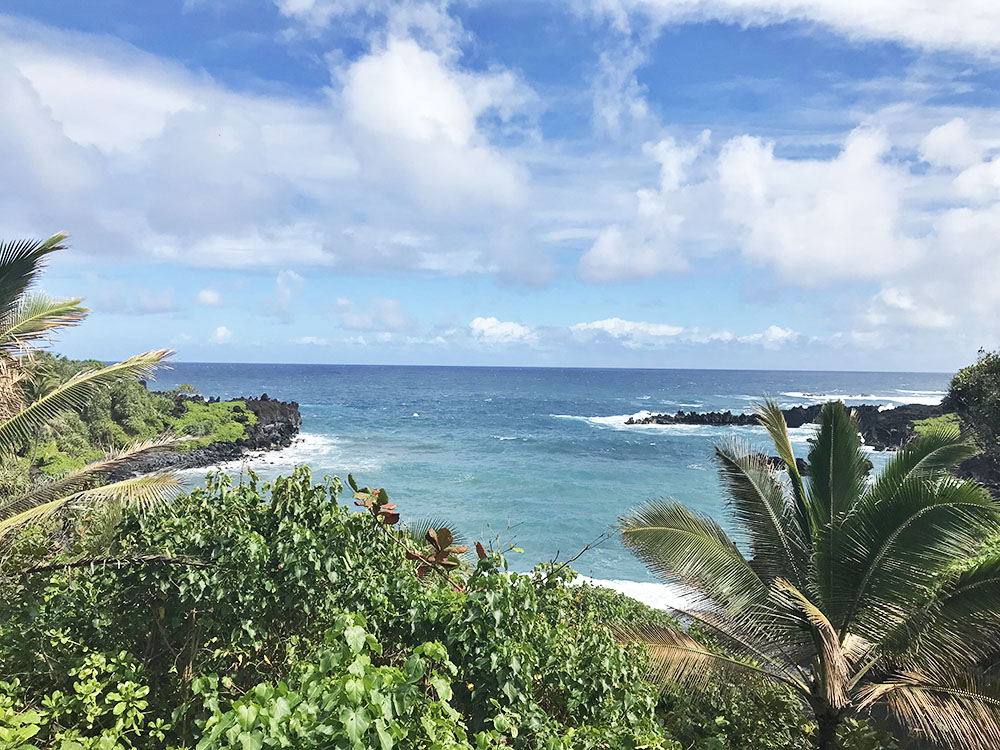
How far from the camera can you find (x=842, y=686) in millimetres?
6434

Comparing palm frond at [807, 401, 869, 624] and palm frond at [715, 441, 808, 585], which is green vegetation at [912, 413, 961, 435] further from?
palm frond at [715, 441, 808, 585]

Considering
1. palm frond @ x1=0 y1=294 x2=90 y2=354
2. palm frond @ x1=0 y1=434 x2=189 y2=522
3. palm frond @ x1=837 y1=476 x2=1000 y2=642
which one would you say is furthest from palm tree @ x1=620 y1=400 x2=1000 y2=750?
palm frond @ x1=0 y1=294 x2=90 y2=354

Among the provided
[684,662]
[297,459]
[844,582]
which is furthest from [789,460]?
[297,459]

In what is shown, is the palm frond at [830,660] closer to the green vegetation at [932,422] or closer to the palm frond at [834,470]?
the palm frond at [834,470]

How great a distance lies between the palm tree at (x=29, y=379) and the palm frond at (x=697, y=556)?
5036 millimetres

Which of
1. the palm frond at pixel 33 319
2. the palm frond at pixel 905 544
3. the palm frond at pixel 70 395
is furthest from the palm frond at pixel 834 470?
the palm frond at pixel 33 319

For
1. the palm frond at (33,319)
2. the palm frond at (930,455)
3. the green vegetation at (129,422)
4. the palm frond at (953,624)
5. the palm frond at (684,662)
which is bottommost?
the green vegetation at (129,422)

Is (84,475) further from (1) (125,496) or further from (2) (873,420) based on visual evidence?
(2) (873,420)

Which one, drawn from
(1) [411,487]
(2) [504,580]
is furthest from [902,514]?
(1) [411,487]

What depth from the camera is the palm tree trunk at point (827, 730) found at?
6.39m

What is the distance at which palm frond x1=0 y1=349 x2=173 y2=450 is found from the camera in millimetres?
6348

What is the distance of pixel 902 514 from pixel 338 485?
203 inches

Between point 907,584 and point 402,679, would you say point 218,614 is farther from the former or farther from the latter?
point 907,584

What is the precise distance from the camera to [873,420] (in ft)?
172
